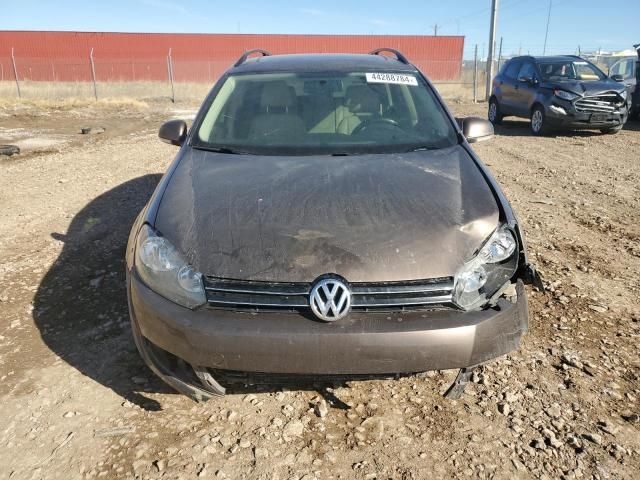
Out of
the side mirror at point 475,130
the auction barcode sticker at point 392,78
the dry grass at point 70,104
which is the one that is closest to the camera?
the side mirror at point 475,130

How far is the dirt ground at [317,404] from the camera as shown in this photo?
2199 mm

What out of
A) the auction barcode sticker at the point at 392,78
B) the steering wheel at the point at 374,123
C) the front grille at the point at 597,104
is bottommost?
the front grille at the point at 597,104

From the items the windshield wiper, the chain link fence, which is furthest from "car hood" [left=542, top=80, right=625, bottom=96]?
the chain link fence

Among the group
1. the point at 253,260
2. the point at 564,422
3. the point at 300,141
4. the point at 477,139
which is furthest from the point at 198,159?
the point at 564,422

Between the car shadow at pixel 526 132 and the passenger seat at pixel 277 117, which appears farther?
the car shadow at pixel 526 132

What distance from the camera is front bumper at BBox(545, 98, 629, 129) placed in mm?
10250

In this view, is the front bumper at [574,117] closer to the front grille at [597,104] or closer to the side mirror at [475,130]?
the front grille at [597,104]

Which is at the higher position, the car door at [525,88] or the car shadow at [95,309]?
the car door at [525,88]

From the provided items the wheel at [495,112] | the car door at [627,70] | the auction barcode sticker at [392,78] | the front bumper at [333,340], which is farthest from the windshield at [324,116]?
the car door at [627,70]

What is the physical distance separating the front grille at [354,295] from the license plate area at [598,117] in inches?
387

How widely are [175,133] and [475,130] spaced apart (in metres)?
1.99

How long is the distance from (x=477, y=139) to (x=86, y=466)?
2.94 meters

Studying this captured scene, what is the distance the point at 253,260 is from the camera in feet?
6.92

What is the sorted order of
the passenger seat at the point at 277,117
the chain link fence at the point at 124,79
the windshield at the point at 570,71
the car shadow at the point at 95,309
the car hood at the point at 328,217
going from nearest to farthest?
the car hood at the point at 328,217 → the car shadow at the point at 95,309 → the passenger seat at the point at 277,117 → the windshield at the point at 570,71 → the chain link fence at the point at 124,79
